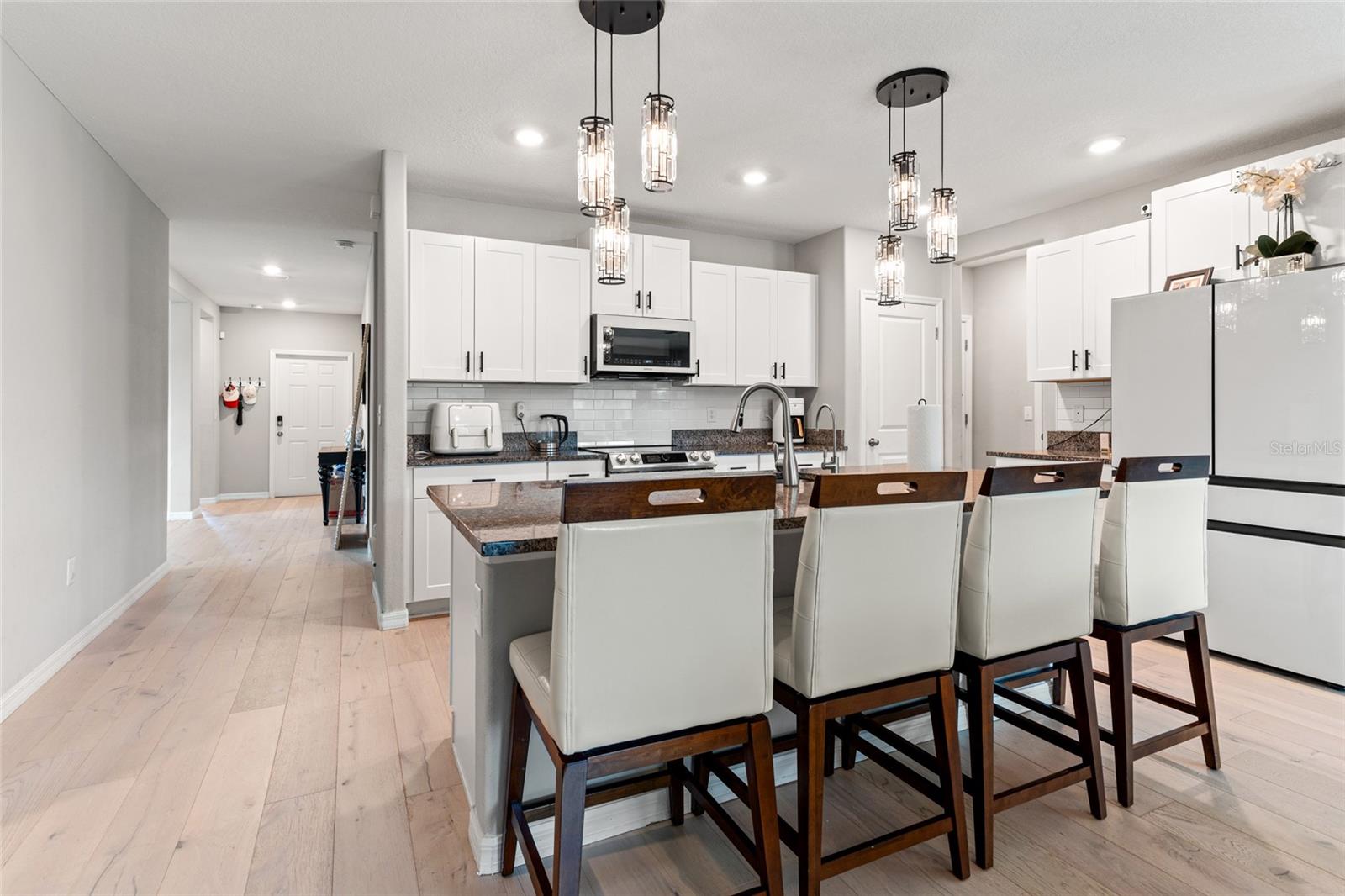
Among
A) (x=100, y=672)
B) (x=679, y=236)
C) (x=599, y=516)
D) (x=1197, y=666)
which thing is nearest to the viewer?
(x=599, y=516)

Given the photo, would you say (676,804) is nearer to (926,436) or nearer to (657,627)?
(657,627)

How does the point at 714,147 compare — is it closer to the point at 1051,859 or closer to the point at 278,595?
the point at 1051,859

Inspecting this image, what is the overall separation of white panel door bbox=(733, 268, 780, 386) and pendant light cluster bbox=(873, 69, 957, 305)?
1.82 metres

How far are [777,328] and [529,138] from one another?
93.1 inches

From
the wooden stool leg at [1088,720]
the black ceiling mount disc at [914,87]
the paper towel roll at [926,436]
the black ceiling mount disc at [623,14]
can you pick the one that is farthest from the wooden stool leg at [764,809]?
the black ceiling mount disc at [914,87]

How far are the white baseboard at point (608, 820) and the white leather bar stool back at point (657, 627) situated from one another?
Answer: 428 millimetres

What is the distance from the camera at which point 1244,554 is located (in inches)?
119

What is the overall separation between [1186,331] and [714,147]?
242 cm

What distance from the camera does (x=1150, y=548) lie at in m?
1.99

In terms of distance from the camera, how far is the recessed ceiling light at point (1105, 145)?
344cm

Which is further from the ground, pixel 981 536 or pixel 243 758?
pixel 981 536

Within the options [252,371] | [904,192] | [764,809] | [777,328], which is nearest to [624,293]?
[777,328]

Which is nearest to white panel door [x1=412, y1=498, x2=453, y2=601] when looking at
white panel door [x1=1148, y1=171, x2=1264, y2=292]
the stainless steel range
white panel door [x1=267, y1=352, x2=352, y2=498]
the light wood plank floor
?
the light wood plank floor

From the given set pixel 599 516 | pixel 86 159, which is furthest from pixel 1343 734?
pixel 86 159
